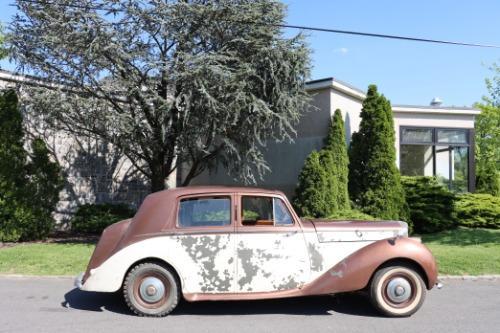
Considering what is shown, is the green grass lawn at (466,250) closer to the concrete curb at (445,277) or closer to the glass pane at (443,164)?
the concrete curb at (445,277)

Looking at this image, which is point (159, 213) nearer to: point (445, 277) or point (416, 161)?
point (445, 277)

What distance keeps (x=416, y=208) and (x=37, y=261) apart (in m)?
10.1

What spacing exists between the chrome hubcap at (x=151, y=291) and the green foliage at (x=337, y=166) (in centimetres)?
734

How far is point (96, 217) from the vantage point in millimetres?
14242

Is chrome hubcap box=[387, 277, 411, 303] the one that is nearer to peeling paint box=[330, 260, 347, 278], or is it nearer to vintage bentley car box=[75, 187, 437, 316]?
vintage bentley car box=[75, 187, 437, 316]

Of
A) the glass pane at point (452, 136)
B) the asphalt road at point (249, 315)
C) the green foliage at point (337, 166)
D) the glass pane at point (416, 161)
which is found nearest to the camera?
the asphalt road at point (249, 315)

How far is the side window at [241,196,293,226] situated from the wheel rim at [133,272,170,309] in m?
1.28

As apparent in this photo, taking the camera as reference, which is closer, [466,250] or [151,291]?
[151,291]

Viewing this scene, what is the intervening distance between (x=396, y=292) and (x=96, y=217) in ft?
Result: 34.0

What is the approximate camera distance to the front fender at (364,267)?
599 cm

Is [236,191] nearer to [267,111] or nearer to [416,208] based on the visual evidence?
[267,111]

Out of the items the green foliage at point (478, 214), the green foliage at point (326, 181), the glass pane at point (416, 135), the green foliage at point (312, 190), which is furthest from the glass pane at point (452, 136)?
the green foliage at point (312, 190)

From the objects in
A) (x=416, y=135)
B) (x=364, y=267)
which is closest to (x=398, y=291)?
(x=364, y=267)

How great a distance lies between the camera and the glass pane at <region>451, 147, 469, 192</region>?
1700 cm
